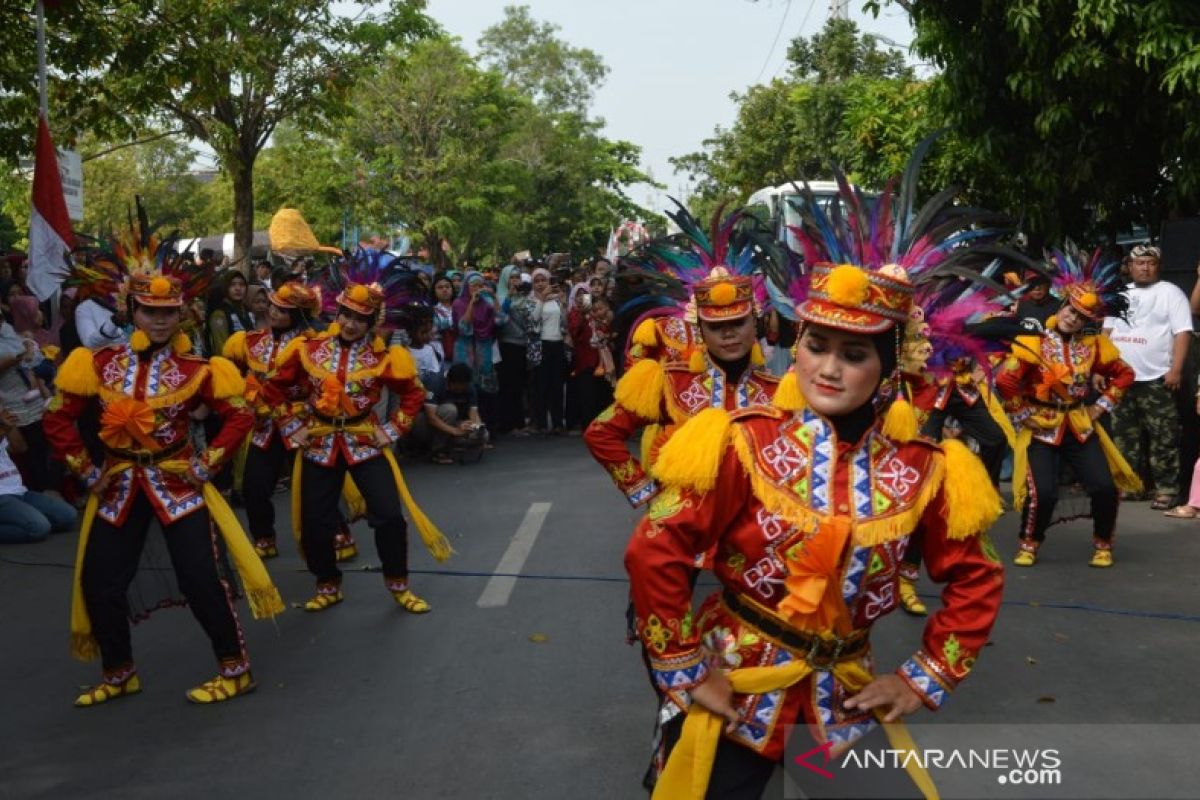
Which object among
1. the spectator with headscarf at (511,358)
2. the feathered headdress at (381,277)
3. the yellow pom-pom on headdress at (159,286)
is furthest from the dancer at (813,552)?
the spectator with headscarf at (511,358)

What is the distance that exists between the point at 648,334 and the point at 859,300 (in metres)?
4.21

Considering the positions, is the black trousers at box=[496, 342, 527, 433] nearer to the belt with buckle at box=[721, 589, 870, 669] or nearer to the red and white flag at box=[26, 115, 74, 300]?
the red and white flag at box=[26, 115, 74, 300]

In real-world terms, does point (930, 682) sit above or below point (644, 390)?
below

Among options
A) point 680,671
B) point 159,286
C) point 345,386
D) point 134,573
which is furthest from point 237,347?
point 680,671

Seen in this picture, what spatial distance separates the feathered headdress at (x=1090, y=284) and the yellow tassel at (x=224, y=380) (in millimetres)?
5161

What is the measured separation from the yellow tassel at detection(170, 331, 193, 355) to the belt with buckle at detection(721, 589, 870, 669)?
13.3ft

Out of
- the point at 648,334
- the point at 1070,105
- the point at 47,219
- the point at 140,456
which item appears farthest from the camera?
the point at 1070,105

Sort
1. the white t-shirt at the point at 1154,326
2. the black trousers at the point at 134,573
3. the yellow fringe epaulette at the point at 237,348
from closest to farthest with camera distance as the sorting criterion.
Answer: the black trousers at the point at 134,573 → the yellow fringe epaulette at the point at 237,348 → the white t-shirt at the point at 1154,326

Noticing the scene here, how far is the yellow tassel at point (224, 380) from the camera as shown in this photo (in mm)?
6262

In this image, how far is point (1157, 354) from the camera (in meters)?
10.9

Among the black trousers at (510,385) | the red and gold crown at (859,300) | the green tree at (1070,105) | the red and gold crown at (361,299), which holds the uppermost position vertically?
the green tree at (1070,105)

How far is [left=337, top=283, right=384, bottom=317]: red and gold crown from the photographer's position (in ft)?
25.0

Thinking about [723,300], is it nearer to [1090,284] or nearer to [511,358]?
[1090,284]

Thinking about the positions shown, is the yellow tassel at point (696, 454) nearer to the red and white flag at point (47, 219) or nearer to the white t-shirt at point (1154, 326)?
the white t-shirt at point (1154, 326)
